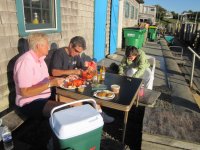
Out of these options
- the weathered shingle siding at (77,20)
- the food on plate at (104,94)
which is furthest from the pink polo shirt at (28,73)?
the weathered shingle siding at (77,20)

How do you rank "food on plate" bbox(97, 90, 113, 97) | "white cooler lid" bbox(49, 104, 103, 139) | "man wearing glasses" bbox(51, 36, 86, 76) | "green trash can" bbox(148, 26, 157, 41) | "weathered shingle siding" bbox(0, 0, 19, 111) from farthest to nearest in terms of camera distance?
"green trash can" bbox(148, 26, 157, 41) → "man wearing glasses" bbox(51, 36, 86, 76) → "weathered shingle siding" bbox(0, 0, 19, 111) → "food on plate" bbox(97, 90, 113, 97) → "white cooler lid" bbox(49, 104, 103, 139)

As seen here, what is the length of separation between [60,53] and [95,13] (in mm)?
3512

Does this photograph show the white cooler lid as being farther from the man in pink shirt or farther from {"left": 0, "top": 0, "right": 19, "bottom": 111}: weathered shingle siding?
{"left": 0, "top": 0, "right": 19, "bottom": 111}: weathered shingle siding

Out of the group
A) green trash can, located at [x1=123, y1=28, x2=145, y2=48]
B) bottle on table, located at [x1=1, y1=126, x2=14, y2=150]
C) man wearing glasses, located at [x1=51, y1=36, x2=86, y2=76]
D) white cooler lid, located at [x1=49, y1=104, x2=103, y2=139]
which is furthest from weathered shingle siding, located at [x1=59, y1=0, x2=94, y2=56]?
green trash can, located at [x1=123, y1=28, x2=145, y2=48]

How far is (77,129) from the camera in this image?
1.67 metres

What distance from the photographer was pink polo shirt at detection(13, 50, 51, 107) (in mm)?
2371

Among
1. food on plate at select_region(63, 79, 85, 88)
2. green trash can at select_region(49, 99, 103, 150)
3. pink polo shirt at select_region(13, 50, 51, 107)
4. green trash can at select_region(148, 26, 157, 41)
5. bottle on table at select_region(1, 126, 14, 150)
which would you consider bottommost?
bottle on table at select_region(1, 126, 14, 150)

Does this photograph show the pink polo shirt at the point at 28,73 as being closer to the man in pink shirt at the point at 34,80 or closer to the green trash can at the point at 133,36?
the man in pink shirt at the point at 34,80

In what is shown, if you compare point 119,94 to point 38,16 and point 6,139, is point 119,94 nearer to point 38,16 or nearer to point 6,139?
point 6,139

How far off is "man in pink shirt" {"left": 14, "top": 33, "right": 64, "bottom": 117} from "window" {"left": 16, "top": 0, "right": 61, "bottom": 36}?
815 millimetres

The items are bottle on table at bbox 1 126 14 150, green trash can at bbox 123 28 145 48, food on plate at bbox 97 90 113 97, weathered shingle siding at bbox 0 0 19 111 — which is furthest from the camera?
green trash can at bbox 123 28 145 48

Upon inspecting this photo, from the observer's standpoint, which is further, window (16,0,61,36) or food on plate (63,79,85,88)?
window (16,0,61,36)

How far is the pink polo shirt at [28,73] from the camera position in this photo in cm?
237

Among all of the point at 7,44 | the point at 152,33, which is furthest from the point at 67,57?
the point at 152,33
